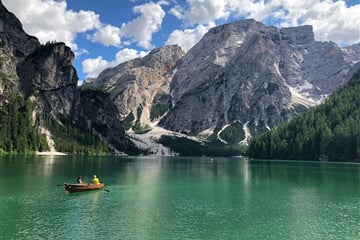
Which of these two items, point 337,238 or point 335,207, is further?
point 335,207

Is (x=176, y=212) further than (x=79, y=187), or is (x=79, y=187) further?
(x=79, y=187)

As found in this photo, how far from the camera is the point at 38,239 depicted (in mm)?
40469

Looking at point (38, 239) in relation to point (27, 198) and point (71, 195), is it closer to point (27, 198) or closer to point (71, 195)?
point (27, 198)

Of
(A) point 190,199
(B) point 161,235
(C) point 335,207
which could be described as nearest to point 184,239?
(B) point 161,235

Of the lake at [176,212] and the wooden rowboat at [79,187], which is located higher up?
the wooden rowboat at [79,187]

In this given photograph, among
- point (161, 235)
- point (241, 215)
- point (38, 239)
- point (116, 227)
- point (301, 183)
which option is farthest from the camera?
point (301, 183)

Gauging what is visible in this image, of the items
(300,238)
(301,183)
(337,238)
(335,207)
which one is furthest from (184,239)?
(301,183)

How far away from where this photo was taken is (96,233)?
43.8 m

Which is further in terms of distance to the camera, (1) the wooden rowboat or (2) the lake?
(1) the wooden rowboat

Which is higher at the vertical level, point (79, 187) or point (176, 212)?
point (79, 187)

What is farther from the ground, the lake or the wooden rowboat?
the wooden rowboat

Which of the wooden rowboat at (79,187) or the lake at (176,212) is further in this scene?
the wooden rowboat at (79,187)

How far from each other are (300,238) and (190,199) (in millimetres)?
28843

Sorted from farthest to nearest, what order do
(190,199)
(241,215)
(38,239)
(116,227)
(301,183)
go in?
(301,183) < (190,199) < (241,215) < (116,227) < (38,239)
